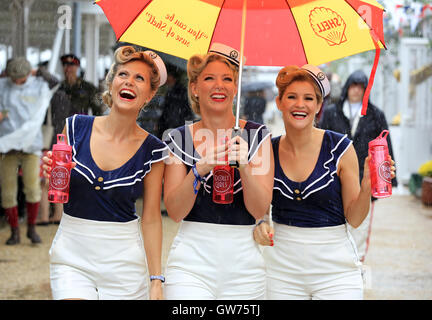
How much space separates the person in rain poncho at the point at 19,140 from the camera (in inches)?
309

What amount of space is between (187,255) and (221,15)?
59.0 inches

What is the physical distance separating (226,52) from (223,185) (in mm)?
812

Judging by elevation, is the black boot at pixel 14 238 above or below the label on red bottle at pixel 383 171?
below

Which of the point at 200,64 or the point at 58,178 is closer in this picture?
the point at 58,178

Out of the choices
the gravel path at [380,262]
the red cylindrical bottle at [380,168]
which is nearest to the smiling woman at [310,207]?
the red cylindrical bottle at [380,168]

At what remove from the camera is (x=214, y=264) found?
315cm

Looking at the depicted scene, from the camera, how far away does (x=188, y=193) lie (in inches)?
121

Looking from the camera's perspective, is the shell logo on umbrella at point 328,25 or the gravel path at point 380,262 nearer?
the shell logo on umbrella at point 328,25

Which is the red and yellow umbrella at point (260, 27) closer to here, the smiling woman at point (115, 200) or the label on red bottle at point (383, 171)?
the smiling woman at point (115, 200)

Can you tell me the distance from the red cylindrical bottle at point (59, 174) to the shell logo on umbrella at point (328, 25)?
167 cm

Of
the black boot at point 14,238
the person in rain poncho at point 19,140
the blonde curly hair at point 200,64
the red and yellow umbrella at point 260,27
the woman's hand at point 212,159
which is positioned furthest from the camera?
the black boot at point 14,238

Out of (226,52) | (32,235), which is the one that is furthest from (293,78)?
(32,235)

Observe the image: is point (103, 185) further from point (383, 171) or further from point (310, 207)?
point (383, 171)
